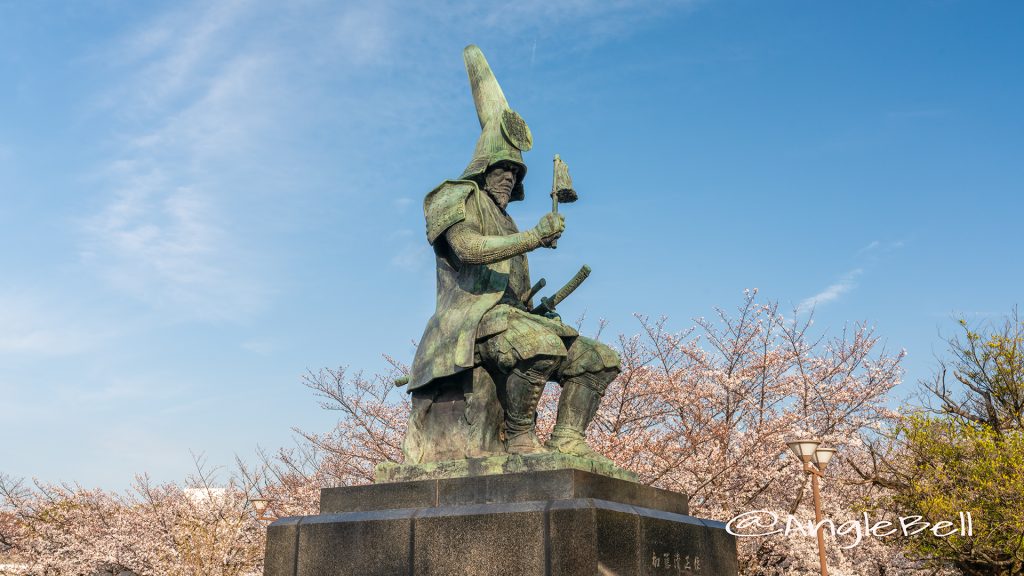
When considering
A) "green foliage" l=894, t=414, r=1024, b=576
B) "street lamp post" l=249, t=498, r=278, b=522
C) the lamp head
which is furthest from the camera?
"street lamp post" l=249, t=498, r=278, b=522

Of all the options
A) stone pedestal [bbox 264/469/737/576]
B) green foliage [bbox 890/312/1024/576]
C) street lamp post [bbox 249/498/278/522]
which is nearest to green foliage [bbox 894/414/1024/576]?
green foliage [bbox 890/312/1024/576]

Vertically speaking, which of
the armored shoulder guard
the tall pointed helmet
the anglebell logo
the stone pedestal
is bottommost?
the stone pedestal

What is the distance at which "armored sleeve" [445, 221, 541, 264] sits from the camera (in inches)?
227

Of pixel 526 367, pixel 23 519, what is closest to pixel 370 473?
pixel 23 519

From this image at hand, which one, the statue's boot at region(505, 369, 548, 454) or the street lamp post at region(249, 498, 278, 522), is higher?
the street lamp post at region(249, 498, 278, 522)

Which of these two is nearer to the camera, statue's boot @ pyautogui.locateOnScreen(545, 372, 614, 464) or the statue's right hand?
the statue's right hand

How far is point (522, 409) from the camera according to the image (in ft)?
19.1

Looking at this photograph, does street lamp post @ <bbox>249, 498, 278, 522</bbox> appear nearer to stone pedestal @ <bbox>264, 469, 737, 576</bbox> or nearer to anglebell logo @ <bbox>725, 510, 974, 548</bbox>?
anglebell logo @ <bbox>725, 510, 974, 548</bbox>

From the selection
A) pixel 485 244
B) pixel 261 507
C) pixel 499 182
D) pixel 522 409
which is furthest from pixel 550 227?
pixel 261 507

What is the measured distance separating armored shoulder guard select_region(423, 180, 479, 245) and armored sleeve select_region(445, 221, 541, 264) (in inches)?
2.8

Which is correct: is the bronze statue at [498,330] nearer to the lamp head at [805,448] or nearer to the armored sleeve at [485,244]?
the armored sleeve at [485,244]

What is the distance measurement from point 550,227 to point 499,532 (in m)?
2.12

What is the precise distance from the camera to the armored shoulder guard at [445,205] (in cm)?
610

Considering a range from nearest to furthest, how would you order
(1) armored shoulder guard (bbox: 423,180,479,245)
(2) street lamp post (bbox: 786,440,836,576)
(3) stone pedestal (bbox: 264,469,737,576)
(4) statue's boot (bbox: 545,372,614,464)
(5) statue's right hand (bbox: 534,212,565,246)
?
(3) stone pedestal (bbox: 264,469,737,576) → (5) statue's right hand (bbox: 534,212,565,246) → (4) statue's boot (bbox: 545,372,614,464) → (1) armored shoulder guard (bbox: 423,180,479,245) → (2) street lamp post (bbox: 786,440,836,576)
